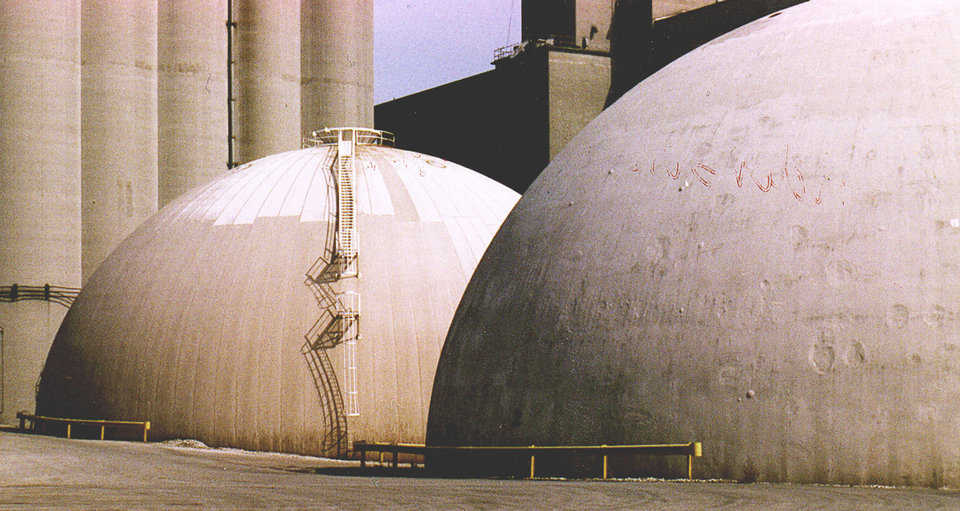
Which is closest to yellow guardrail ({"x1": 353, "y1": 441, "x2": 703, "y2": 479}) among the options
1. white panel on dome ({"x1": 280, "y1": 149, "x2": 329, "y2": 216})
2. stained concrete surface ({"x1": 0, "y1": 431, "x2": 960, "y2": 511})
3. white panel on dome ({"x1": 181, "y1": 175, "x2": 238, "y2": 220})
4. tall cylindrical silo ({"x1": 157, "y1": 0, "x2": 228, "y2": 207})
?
stained concrete surface ({"x1": 0, "y1": 431, "x2": 960, "y2": 511})

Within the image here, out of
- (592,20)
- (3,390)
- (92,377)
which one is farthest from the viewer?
(592,20)

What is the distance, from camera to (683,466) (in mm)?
15742

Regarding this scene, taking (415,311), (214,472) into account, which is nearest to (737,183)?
(214,472)

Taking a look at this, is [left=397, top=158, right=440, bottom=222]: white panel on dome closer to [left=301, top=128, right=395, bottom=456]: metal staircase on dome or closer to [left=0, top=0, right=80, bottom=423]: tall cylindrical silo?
[left=301, top=128, right=395, bottom=456]: metal staircase on dome

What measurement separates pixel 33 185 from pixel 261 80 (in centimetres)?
1118

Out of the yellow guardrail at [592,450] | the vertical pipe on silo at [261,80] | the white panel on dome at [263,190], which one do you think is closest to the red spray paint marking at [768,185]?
the yellow guardrail at [592,450]

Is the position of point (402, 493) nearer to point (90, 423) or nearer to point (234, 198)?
point (90, 423)

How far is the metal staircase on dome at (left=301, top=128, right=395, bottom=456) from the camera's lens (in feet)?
102

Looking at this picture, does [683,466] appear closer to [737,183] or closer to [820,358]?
[820,358]

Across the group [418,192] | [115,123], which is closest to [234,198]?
[418,192]

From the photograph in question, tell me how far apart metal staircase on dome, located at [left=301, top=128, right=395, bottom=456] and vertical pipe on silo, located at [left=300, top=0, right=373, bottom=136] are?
2214cm

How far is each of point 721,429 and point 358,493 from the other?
432cm

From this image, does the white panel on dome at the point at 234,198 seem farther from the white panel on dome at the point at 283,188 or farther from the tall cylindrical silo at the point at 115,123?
the tall cylindrical silo at the point at 115,123

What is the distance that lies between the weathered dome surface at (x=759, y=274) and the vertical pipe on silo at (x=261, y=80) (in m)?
35.4
